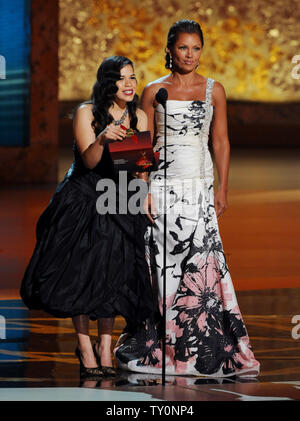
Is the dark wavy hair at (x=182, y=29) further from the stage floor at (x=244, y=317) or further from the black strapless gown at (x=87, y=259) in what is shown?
the stage floor at (x=244, y=317)

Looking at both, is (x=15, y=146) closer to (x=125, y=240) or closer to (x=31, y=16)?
(x=31, y=16)

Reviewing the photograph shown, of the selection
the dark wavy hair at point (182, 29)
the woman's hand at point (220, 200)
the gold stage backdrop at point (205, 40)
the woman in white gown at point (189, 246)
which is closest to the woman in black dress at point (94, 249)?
the woman in white gown at point (189, 246)

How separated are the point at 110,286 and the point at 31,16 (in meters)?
9.51

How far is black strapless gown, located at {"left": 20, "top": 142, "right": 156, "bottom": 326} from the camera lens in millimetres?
4418

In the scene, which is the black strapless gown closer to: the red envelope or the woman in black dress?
the woman in black dress

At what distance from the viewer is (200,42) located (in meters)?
4.62

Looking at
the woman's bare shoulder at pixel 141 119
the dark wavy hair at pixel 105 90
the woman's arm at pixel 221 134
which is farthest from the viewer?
the woman's arm at pixel 221 134

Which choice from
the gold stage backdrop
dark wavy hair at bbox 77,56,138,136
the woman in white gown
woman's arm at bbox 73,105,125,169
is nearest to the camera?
woman's arm at bbox 73,105,125,169

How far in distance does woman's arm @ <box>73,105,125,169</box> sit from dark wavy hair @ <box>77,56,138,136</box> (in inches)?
1.0

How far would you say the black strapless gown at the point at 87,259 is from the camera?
442 cm

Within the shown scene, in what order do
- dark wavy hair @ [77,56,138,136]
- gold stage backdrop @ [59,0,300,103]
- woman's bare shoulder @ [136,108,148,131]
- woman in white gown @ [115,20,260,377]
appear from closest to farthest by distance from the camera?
dark wavy hair @ [77,56,138,136] → woman's bare shoulder @ [136,108,148,131] → woman in white gown @ [115,20,260,377] → gold stage backdrop @ [59,0,300,103]

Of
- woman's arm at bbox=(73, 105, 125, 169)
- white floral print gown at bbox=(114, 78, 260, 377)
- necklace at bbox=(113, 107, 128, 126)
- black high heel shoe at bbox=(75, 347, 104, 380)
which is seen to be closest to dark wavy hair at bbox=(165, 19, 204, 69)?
white floral print gown at bbox=(114, 78, 260, 377)

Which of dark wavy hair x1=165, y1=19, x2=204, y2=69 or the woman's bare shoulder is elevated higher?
dark wavy hair x1=165, y1=19, x2=204, y2=69

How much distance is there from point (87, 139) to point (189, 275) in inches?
33.9
